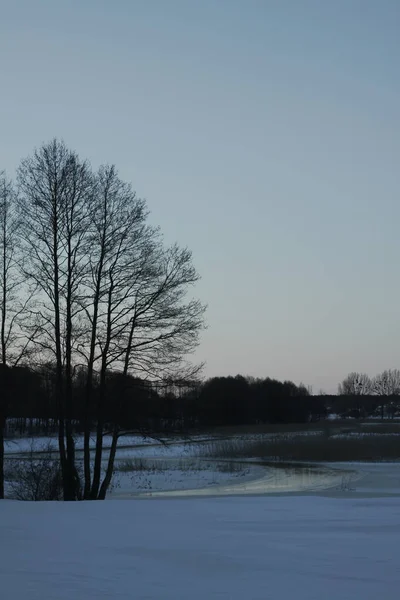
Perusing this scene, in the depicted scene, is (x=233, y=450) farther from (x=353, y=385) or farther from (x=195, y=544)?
(x=353, y=385)

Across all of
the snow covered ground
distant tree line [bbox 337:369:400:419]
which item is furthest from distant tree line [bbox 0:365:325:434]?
distant tree line [bbox 337:369:400:419]

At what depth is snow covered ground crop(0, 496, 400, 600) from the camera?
665cm

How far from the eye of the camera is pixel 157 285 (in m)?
22.3

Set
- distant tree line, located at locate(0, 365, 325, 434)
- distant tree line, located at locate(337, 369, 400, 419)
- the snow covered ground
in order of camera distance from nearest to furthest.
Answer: the snow covered ground, distant tree line, located at locate(0, 365, 325, 434), distant tree line, located at locate(337, 369, 400, 419)

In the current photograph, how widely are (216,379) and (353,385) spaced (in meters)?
91.6

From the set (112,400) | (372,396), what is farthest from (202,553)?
(372,396)

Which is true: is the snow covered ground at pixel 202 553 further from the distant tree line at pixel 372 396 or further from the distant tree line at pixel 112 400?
the distant tree line at pixel 372 396

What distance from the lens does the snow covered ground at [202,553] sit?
665 cm

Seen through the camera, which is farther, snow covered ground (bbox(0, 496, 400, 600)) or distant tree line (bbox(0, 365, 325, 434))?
distant tree line (bbox(0, 365, 325, 434))

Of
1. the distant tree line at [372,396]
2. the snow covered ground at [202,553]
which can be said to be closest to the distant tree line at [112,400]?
the snow covered ground at [202,553]

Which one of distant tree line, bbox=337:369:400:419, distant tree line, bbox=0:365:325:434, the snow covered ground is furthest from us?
distant tree line, bbox=337:369:400:419

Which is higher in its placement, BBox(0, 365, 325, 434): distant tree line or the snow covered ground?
BBox(0, 365, 325, 434): distant tree line

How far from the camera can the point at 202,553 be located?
833 cm

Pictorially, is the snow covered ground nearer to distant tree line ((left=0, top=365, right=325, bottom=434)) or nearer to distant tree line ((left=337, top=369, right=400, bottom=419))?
distant tree line ((left=0, top=365, right=325, bottom=434))
